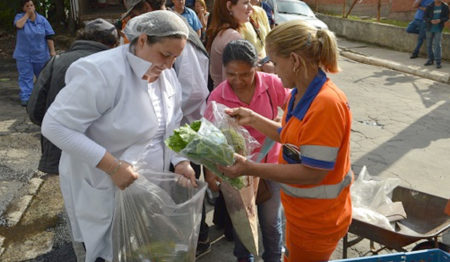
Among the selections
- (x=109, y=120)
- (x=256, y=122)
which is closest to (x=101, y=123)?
(x=109, y=120)

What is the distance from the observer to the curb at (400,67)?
10.1 meters

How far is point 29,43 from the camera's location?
7816 mm

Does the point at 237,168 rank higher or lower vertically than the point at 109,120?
lower

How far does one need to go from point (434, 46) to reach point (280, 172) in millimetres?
10789

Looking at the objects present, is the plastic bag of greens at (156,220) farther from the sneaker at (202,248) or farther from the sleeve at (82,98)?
the sneaker at (202,248)

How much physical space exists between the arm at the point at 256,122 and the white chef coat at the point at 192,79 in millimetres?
730

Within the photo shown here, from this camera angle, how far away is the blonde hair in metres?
2.06

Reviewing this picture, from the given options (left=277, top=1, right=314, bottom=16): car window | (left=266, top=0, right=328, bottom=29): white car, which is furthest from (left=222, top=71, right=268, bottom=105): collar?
(left=277, top=1, right=314, bottom=16): car window

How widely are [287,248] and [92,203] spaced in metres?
1.12

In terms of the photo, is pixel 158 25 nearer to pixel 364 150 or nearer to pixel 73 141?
pixel 73 141

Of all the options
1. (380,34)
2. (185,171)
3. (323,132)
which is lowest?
(380,34)

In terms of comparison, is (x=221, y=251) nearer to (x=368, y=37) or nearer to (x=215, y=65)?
(x=215, y=65)

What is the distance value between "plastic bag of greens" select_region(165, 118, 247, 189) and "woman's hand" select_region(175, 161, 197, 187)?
0.34m

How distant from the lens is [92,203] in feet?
8.09
